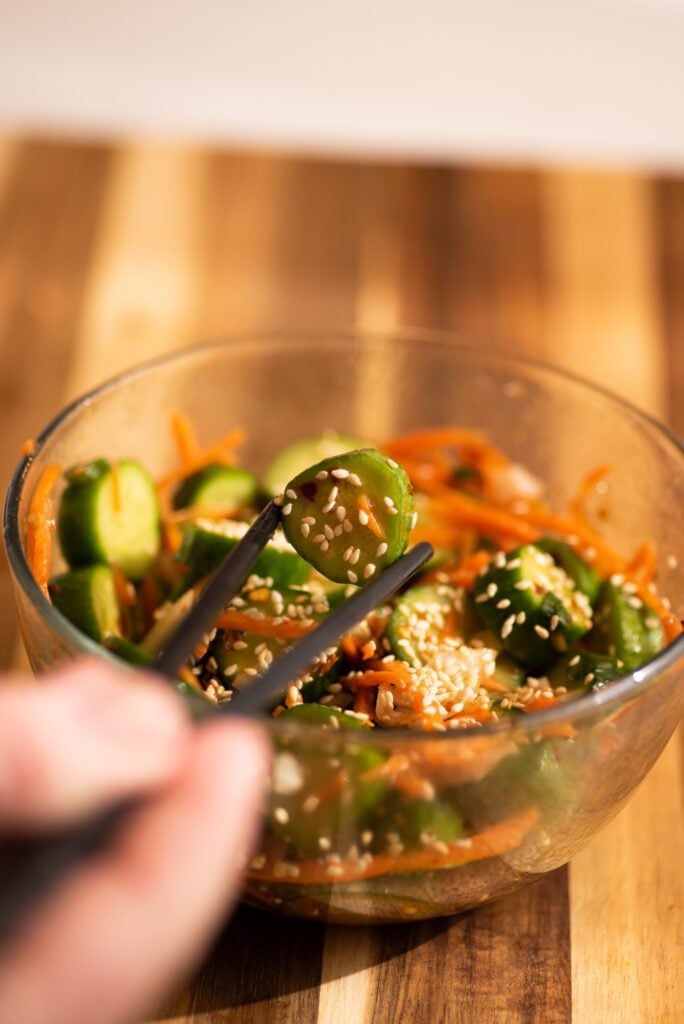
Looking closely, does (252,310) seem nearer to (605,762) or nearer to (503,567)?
(503,567)

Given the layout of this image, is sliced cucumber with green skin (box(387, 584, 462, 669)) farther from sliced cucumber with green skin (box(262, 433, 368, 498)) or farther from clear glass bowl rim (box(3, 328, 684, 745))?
sliced cucumber with green skin (box(262, 433, 368, 498))

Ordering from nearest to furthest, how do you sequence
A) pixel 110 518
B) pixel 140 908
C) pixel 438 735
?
pixel 140 908 → pixel 438 735 → pixel 110 518

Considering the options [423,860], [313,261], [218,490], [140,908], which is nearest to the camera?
[140,908]

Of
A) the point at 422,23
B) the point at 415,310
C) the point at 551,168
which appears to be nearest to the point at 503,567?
the point at 415,310

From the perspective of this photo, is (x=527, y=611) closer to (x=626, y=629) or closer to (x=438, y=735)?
(x=626, y=629)

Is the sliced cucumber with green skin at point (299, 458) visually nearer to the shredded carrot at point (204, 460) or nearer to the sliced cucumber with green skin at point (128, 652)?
the shredded carrot at point (204, 460)

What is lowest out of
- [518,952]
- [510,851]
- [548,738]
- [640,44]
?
[518,952]

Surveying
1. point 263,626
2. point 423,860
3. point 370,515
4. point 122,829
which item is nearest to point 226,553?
point 263,626
